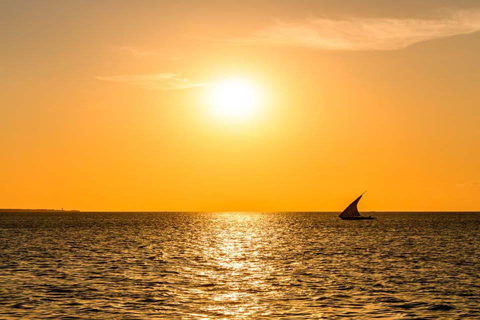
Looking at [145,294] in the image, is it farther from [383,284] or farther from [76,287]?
[383,284]

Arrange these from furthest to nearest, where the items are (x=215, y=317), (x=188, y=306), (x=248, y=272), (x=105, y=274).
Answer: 1. (x=248, y=272)
2. (x=105, y=274)
3. (x=188, y=306)
4. (x=215, y=317)

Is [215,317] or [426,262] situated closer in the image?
[215,317]

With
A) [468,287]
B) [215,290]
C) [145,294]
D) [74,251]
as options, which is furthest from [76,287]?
[74,251]

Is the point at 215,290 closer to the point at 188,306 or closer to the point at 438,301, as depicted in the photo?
the point at 188,306

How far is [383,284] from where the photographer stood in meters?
53.2

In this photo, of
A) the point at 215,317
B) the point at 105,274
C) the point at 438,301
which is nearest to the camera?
the point at 215,317

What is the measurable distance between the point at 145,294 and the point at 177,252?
1769 inches

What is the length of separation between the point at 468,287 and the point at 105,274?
3383cm

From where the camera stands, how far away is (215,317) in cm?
3769

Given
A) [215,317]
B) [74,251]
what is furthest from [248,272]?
[74,251]

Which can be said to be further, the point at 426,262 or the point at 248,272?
the point at 426,262

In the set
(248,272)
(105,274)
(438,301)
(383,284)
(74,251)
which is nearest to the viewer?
(438,301)

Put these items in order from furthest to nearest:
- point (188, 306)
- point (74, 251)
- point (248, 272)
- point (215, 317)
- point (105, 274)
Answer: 1. point (74, 251)
2. point (248, 272)
3. point (105, 274)
4. point (188, 306)
5. point (215, 317)

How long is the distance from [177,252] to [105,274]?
107ft
